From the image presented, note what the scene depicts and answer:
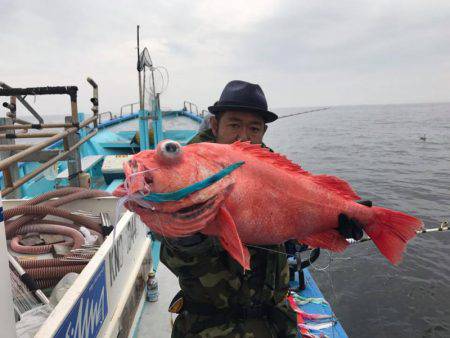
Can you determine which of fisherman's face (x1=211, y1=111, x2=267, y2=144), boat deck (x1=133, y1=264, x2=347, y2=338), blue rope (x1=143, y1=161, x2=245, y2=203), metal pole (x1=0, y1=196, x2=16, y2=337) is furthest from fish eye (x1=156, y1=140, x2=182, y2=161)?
boat deck (x1=133, y1=264, x2=347, y2=338)

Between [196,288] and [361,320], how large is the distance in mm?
6117

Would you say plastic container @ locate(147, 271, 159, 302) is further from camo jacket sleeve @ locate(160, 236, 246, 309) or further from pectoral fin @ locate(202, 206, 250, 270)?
pectoral fin @ locate(202, 206, 250, 270)

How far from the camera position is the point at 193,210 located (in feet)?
5.00

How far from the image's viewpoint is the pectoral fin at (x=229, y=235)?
1515 mm

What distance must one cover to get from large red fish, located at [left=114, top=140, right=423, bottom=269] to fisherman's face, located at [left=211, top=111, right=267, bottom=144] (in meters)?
0.60

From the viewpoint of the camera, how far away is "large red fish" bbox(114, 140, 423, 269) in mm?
1509

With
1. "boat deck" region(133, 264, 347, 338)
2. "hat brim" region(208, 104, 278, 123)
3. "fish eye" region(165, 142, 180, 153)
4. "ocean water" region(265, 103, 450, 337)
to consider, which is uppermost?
"hat brim" region(208, 104, 278, 123)

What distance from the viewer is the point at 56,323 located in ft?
5.80

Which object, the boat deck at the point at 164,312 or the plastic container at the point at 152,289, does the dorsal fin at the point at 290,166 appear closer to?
the boat deck at the point at 164,312

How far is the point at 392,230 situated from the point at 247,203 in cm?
93

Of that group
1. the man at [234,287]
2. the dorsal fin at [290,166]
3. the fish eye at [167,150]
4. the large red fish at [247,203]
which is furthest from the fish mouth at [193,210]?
the man at [234,287]

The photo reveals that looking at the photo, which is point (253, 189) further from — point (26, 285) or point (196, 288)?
point (26, 285)

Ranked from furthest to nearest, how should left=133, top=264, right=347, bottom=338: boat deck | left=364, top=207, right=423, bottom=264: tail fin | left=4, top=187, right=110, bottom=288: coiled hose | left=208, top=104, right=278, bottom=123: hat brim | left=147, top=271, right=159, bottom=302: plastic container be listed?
left=147, top=271, right=159, bottom=302: plastic container, left=133, top=264, right=347, bottom=338: boat deck, left=4, top=187, right=110, bottom=288: coiled hose, left=208, top=104, right=278, bottom=123: hat brim, left=364, top=207, right=423, bottom=264: tail fin

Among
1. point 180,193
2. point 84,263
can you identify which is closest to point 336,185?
point 180,193
